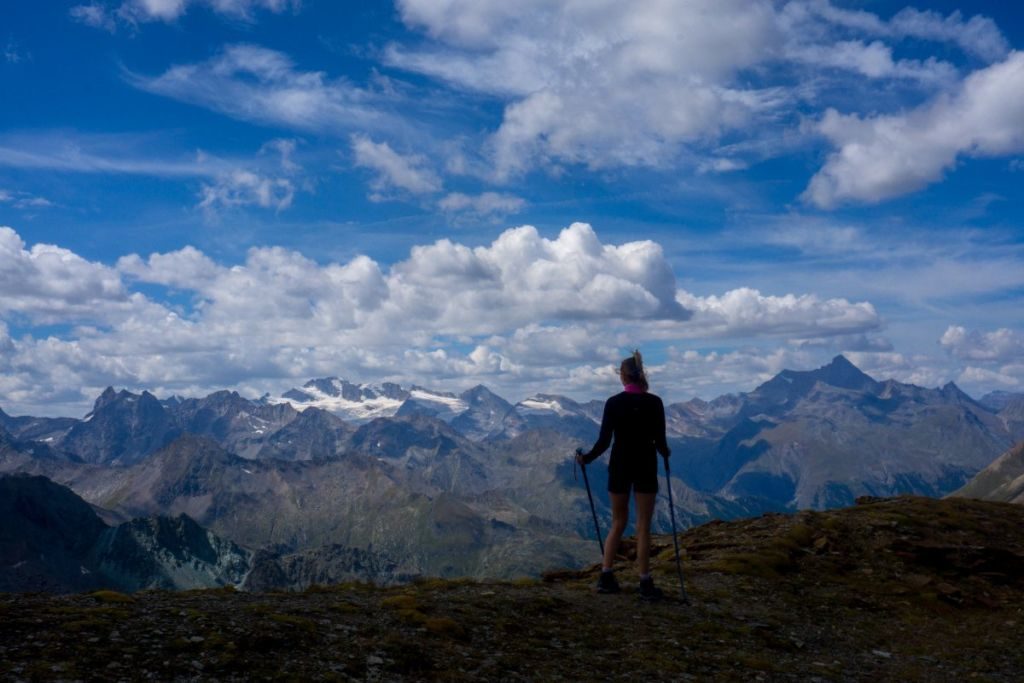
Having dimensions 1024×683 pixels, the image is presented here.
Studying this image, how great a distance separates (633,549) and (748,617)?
10.4 metres

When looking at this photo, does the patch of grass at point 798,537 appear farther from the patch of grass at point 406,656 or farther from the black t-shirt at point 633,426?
the patch of grass at point 406,656

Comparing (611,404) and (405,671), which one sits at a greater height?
(611,404)

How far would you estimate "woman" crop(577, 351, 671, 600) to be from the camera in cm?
1884

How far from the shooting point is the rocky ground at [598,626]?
12180 millimetres

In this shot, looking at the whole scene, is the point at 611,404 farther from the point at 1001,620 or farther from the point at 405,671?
the point at 1001,620

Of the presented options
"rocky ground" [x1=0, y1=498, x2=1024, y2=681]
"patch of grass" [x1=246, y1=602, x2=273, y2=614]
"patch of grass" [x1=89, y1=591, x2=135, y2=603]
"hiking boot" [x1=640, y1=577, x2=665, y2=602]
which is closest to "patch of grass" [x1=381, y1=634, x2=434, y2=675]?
"rocky ground" [x1=0, y1=498, x2=1024, y2=681]

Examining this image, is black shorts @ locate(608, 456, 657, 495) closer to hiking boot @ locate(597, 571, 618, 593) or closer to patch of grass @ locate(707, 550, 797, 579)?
hiking boot @ locate(597, 571, 618, 593)

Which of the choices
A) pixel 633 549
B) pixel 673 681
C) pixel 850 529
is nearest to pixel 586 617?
pixel 673 681

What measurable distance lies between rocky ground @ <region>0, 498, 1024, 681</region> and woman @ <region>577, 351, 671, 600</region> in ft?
5.24

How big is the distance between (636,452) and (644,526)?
1.80m

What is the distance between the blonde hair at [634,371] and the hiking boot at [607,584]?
16.4ft

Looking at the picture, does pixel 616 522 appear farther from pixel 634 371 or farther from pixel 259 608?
pixel 259 608

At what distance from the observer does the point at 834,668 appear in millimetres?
15711

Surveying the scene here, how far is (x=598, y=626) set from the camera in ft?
54.3
